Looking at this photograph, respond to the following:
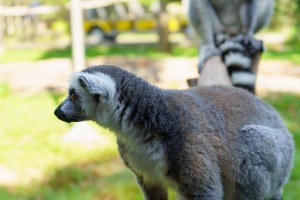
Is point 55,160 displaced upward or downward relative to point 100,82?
downward

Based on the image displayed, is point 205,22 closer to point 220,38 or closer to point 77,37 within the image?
point 220,38

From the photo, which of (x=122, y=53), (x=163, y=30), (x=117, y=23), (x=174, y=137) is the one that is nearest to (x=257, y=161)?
(x=174, y=137)

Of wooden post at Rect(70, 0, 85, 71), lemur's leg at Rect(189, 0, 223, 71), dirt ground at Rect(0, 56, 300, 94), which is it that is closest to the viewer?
lemur's leg at Rect(189, 0, 223, 71)

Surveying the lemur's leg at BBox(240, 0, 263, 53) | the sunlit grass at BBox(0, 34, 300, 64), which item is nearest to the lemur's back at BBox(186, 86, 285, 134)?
the lemur's leg at BBox(240, 0, 263, 53)

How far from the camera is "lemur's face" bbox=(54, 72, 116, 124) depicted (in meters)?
2.18

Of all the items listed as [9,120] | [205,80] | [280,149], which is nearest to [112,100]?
[280,149]

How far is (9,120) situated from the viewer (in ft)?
21.9

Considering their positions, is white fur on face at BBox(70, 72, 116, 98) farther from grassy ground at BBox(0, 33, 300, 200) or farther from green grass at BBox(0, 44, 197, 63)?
green grass at BBox(0, 44, 197, 63)

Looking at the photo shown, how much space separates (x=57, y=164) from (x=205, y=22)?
203 centimetres

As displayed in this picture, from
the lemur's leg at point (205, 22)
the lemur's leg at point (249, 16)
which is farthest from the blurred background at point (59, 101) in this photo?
the lemur's leg at point (249, 16)

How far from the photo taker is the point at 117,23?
1806 cm

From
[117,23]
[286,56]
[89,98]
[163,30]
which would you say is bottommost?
[286,56]

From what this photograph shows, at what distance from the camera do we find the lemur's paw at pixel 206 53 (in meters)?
4.10

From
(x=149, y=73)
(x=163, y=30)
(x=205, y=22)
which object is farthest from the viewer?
(x=163, y=30)
